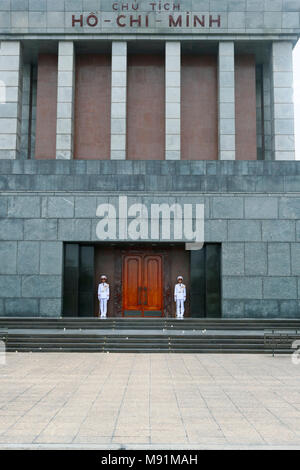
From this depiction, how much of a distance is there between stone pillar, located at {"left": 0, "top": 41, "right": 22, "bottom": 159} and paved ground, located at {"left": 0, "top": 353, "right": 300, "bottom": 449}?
13699 mm

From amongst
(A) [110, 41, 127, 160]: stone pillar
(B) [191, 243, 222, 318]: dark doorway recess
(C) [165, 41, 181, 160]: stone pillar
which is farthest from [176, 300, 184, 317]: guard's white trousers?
(A) [110, 41, 127, 160]: stone pillar

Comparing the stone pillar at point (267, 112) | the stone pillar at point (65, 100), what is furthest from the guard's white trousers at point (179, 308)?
the stone pillar at point (267, 112)

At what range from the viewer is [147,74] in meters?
25.4

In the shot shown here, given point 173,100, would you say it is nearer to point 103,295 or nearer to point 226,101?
point 226,101

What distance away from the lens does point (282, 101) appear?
78.9 ft

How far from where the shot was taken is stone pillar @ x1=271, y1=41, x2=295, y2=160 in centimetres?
2366

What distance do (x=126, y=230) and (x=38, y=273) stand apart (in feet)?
12.7

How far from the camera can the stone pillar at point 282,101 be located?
23656 mm

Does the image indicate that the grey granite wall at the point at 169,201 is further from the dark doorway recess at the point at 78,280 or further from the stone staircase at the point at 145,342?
the stone staircase at the point at 145,342

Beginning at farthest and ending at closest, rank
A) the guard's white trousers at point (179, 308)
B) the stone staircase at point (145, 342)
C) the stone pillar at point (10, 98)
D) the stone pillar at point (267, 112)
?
the stone pillar at point (267, 112)
the stone pillar at point (10, 98)
the guard's white trousers at point (179, 308)
the stone staircase at point (145, 342)

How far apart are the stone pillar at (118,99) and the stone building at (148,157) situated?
0.07 metres

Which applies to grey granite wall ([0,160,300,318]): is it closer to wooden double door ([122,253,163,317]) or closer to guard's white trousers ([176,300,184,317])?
guard's white trousers ([176,300,184,317])

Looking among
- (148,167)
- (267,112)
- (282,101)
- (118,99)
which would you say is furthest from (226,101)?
(148,167)
